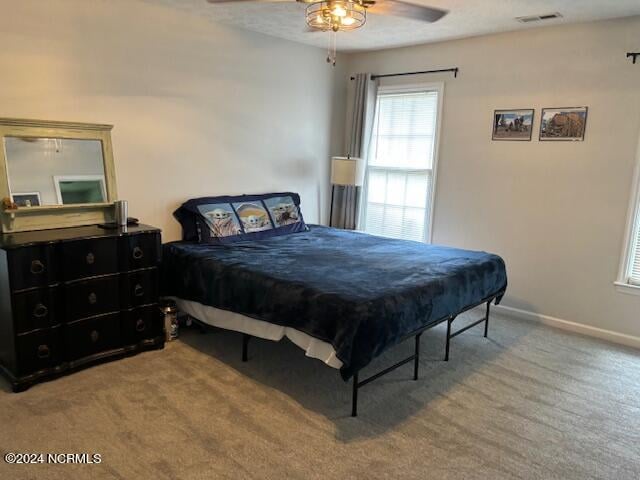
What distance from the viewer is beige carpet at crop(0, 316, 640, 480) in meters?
2.22

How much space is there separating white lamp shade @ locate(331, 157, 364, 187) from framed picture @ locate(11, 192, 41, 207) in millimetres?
2746

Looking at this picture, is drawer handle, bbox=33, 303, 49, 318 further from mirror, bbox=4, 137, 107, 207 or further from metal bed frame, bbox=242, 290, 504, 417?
metal bed frame, bbox=242, 290, 504, 417

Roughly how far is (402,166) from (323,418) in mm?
3184

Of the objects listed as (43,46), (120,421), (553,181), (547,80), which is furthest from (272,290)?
(547,80)

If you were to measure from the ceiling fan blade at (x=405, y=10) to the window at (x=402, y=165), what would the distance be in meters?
2.04

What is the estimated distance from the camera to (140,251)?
10.6 ft

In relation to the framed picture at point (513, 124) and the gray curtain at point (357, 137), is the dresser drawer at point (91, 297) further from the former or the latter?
the framed picture at point (513, 124)

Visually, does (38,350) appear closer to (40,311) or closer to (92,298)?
(40,311)

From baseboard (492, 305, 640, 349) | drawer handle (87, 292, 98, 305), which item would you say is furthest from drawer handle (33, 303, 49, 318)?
baseboard (492, 305, 640, 349)

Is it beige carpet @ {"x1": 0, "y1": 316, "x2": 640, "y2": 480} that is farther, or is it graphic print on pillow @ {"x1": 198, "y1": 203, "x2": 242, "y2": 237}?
graphic print on pillow @ {"x1": 198, "y1": 203, "x2": 242, "y2": 237}

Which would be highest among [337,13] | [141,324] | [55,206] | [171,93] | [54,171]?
[337,13]

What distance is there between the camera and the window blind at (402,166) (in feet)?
16.0

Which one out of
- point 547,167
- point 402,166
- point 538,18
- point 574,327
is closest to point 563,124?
point 547,167

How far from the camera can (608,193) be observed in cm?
383
